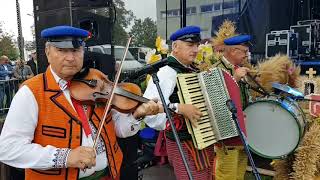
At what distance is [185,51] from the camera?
278 centimetres

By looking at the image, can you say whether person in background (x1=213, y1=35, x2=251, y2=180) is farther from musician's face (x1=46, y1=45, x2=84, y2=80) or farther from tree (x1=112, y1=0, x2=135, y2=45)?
tree (x1=112, y1=0, x2=135, y2=45)

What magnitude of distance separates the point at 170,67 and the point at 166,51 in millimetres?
2121

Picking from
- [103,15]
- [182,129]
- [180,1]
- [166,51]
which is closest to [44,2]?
[103,15]

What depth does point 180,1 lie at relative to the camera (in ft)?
23.9

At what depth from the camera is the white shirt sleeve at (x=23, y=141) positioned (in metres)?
1.72

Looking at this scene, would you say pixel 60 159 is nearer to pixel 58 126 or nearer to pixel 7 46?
pixel 58 126

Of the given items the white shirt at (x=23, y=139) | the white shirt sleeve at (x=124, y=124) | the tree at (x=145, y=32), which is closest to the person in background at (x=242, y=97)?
the white shirt sleeve at (x=124, y=124)

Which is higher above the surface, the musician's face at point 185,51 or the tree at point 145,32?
the tree at point 145,32

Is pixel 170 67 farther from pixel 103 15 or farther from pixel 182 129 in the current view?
pixel 103 15

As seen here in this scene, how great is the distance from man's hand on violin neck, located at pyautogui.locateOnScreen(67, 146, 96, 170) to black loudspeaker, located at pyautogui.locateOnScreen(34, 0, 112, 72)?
2.37m

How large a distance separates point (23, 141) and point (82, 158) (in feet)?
1.01

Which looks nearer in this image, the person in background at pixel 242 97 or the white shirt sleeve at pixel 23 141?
the white shirt sleeve at pixel 23 141

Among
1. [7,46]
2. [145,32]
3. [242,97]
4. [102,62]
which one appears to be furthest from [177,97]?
[7,46]

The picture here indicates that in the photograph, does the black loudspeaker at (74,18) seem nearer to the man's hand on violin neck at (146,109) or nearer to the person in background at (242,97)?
the person in background at (242,97)
